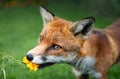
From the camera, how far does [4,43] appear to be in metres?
12.7

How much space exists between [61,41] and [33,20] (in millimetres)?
11753

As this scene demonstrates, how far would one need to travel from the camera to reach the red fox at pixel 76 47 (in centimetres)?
604

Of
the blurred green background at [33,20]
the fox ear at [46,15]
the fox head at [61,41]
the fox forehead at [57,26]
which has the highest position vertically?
the blurred green background at [33,20]

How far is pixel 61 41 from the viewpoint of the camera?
612 cm

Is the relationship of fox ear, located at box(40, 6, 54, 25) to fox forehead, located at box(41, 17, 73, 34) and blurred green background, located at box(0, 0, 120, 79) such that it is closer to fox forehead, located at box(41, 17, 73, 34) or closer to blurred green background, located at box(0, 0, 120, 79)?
fox forehead, located at box(41, 17, 73, 34)

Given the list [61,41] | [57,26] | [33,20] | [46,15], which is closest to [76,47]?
[61,41]

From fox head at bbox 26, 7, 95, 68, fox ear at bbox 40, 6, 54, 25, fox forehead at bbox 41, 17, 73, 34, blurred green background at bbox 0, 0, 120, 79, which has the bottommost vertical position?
fox head at bbox 26, 7, 95, 68

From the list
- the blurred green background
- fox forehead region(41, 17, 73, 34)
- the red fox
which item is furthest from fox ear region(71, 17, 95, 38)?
the blurred green background

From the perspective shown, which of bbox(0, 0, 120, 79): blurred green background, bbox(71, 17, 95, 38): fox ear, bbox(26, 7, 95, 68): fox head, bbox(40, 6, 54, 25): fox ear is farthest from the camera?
bbox(0, 0, 120, 79): blurred green background

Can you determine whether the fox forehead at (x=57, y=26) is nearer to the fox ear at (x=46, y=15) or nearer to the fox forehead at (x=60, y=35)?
the fox forehead at (x=60, y=35)

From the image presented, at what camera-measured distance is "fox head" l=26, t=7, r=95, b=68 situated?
600 cm

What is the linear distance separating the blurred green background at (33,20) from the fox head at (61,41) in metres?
1.78

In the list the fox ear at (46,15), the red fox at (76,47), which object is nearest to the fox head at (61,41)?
the red fox at (76,47)

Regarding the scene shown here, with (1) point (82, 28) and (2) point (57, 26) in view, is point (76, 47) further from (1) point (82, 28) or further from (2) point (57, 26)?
(2) point (57, 26)
